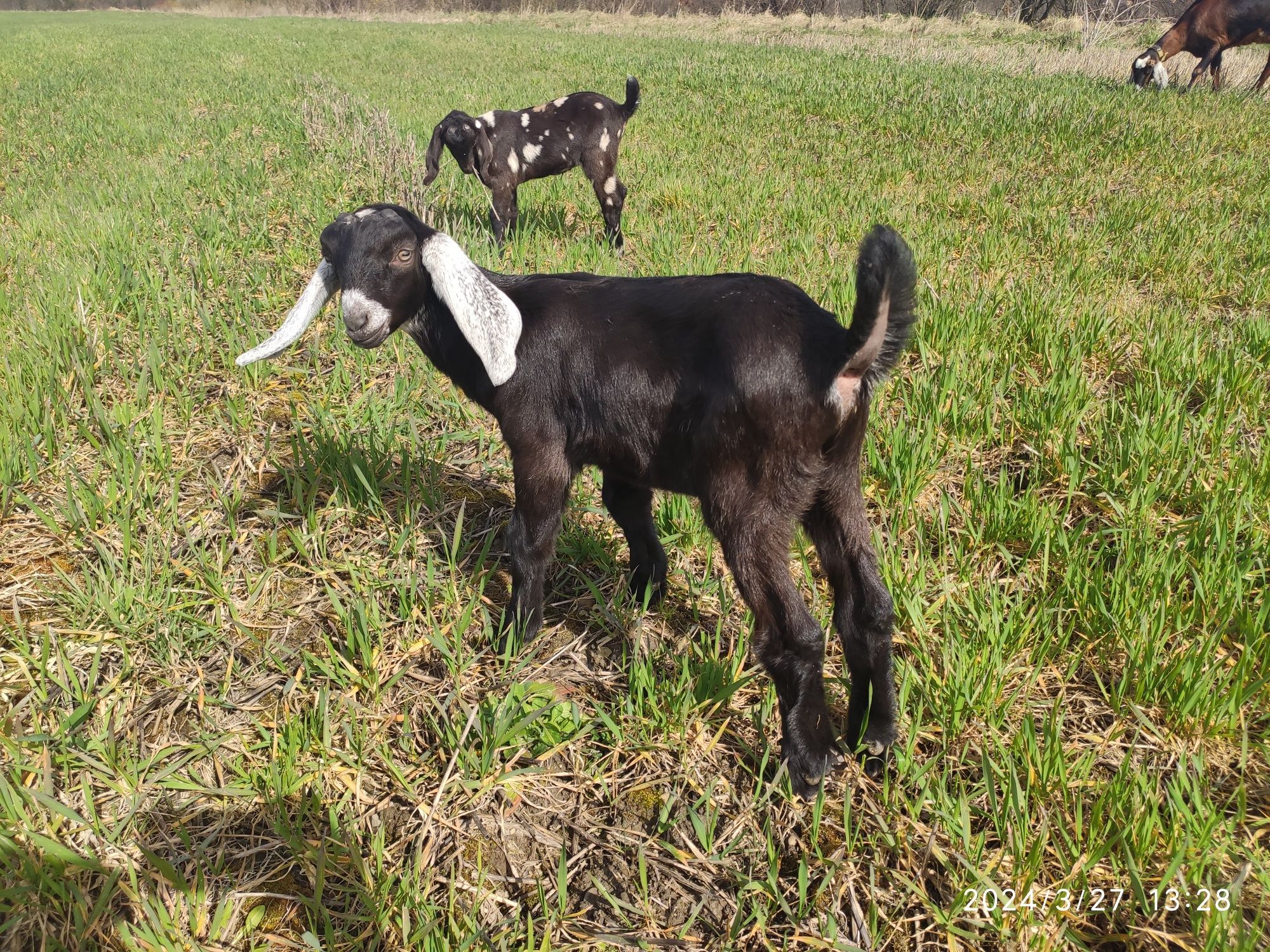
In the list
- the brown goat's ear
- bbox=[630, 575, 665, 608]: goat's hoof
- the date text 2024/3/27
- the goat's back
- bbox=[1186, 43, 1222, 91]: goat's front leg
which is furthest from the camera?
bbox=[1186, 43, 1222, 91]: goat's front leg

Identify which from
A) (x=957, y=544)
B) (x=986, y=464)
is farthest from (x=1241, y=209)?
(x=957, y=544)

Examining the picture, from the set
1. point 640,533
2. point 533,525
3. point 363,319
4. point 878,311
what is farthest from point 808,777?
point 363,319

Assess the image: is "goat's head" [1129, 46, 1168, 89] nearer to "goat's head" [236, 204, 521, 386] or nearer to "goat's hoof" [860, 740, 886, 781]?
"goat's head" [236, 204, 521, 386]

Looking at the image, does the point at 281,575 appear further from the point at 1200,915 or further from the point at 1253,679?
the point at 1253,679

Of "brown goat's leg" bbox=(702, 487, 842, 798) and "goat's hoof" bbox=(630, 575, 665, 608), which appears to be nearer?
"brown goat's leg" bbox=(702, 487, 842, 798)

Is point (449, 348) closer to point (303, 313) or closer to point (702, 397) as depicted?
point (303, 313)

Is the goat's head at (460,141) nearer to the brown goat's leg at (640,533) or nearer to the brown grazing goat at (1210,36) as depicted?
the brown goat's leg at (640,533)

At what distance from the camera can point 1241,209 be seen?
587cm

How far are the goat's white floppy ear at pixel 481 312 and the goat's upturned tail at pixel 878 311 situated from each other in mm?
1034

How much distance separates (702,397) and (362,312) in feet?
3.98

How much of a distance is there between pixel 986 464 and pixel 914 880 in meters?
2.01

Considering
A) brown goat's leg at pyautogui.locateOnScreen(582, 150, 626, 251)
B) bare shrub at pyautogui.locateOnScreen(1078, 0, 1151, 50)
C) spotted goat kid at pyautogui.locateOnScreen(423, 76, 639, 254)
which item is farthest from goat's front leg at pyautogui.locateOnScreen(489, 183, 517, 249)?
bare shrub at pyautogui.locateOnScreen(1078, 0, 1151, 50)

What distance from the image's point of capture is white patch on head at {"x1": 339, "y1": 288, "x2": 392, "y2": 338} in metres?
2.43

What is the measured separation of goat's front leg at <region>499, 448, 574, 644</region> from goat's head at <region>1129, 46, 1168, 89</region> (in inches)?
559
